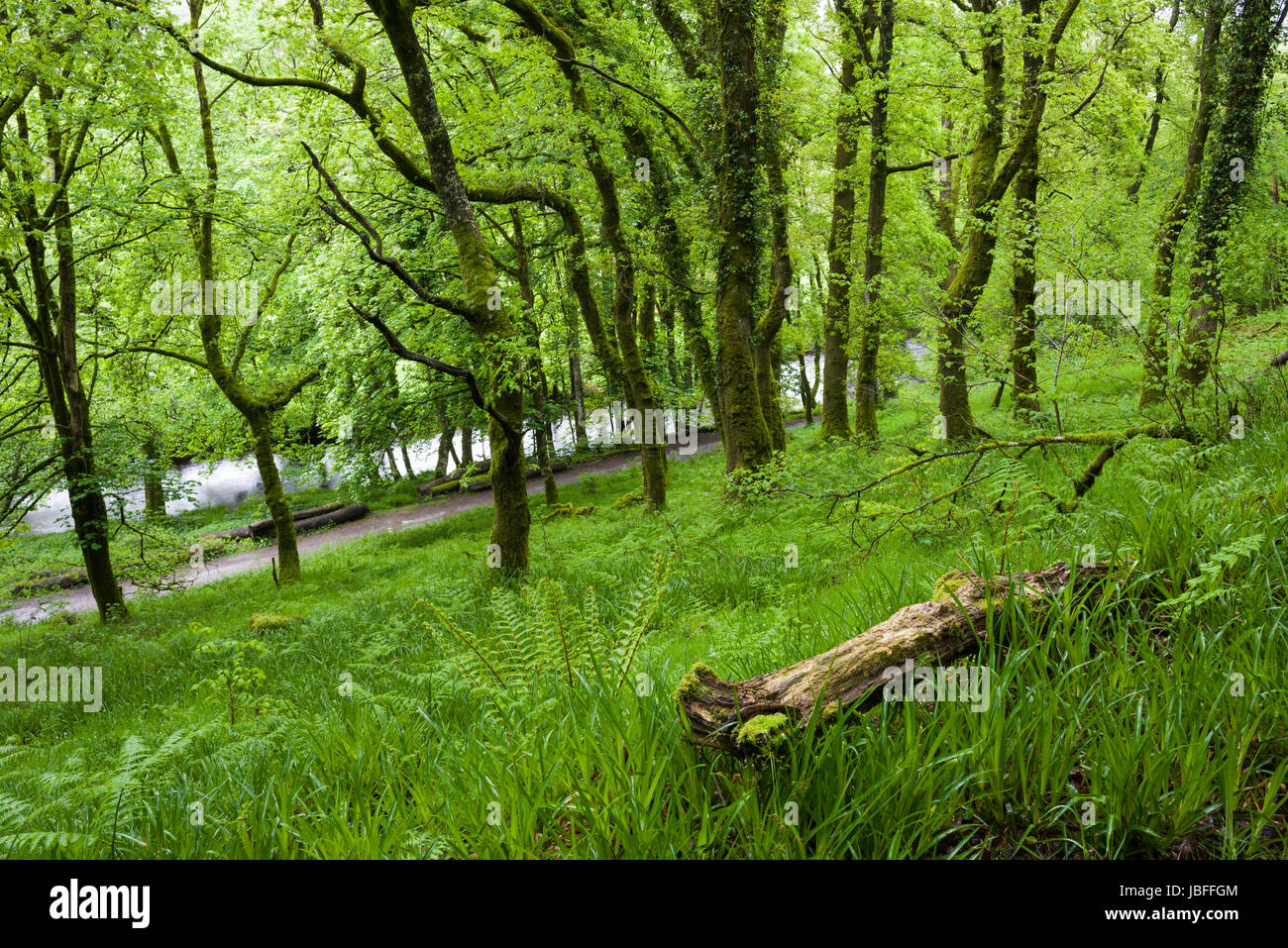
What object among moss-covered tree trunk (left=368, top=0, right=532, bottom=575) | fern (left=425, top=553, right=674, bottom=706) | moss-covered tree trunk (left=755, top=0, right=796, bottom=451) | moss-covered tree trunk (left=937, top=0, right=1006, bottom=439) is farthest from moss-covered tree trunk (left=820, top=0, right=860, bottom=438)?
fern (left=425, top=553, right=674, bottom=706)

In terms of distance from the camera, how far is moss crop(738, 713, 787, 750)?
6.73 feet

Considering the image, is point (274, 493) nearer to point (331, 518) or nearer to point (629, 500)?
point (629, 500)

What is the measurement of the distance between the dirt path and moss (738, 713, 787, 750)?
1698 cm

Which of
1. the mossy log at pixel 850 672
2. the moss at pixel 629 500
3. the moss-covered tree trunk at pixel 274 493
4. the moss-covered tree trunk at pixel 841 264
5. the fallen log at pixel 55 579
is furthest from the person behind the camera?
the moss at pixel 629 500

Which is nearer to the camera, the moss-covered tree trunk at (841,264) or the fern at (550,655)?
the fern at (550,655)

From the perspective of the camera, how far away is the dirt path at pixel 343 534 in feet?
58.2

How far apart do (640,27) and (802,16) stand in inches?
151

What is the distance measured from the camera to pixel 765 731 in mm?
2035

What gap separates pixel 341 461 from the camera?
58.2 ft

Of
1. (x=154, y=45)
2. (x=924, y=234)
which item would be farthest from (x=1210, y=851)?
(x=924, y=234)

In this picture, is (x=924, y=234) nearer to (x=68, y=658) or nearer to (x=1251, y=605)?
(x=1251, y=605)

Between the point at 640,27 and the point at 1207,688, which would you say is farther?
the point at 640,27

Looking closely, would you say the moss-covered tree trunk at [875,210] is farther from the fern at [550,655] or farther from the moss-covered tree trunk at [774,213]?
the fern at [550,655]

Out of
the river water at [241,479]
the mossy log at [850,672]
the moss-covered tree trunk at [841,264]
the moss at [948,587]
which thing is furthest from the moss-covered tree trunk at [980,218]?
the river water at [241,479]
